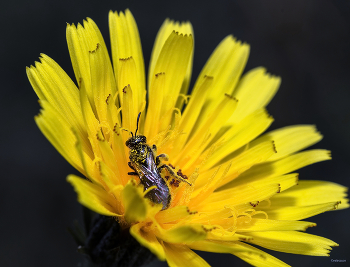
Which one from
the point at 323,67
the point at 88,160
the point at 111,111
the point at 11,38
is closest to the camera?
the point at 88,160

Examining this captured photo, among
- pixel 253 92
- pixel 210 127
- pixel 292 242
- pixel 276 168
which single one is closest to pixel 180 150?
pixel 210 127

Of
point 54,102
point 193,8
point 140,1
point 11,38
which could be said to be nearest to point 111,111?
point 54,102

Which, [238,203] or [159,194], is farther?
[238,203]

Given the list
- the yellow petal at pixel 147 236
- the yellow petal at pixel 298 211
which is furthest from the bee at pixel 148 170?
the yellow petal at pixel 298 211

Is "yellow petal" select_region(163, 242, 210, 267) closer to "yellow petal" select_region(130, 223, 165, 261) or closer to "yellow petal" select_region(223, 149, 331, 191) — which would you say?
"yellow petal" select_region(130, 223, 165, 261)

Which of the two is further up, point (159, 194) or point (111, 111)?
point (111, 111)

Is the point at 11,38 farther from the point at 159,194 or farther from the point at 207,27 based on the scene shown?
the point at 159,194

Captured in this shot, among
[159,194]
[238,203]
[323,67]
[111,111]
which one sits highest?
[323,67]

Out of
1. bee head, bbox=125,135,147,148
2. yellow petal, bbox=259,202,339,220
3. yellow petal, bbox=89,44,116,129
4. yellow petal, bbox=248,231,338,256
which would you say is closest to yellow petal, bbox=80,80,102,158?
yellow petal, bbox=89,44,116,129
